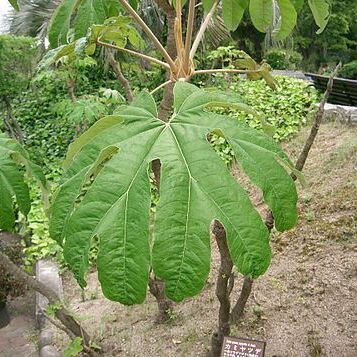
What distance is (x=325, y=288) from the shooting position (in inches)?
116

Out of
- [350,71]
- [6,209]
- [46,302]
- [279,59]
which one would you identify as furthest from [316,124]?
[350,71]

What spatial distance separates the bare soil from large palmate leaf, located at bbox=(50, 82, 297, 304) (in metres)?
1.69

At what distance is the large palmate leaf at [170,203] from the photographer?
1021 millimetres

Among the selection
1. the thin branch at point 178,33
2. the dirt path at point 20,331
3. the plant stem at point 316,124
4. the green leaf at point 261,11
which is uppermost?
the green leaf at point 261,11

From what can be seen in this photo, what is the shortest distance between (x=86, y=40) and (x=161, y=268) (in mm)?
1173

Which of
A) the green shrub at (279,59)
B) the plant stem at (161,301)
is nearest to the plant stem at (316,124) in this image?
the plant stem at (161,301)

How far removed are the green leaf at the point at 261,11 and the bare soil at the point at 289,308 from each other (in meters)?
1.72

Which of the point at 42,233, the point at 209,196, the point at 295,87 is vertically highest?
the point at 209,196

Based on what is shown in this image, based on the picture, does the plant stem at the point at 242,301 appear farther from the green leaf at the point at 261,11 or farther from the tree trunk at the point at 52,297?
the green leaf at the point at 261,11

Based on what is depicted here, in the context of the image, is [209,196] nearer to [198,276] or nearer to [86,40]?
[198,276]

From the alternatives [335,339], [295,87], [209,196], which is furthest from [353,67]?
[209,196]

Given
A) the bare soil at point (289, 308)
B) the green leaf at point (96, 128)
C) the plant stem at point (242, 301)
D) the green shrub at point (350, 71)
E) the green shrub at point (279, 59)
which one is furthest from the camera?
the green shrub at point (350, 71)

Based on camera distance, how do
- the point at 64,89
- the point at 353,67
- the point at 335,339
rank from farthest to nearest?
the point at 353,67 → the point at 64,89 → the point at 335,339

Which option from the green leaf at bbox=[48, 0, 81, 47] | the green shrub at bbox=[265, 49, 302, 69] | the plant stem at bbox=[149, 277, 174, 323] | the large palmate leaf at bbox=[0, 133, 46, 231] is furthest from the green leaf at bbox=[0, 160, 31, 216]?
the green shrub at bbox=[265, 49, 302, 69]
